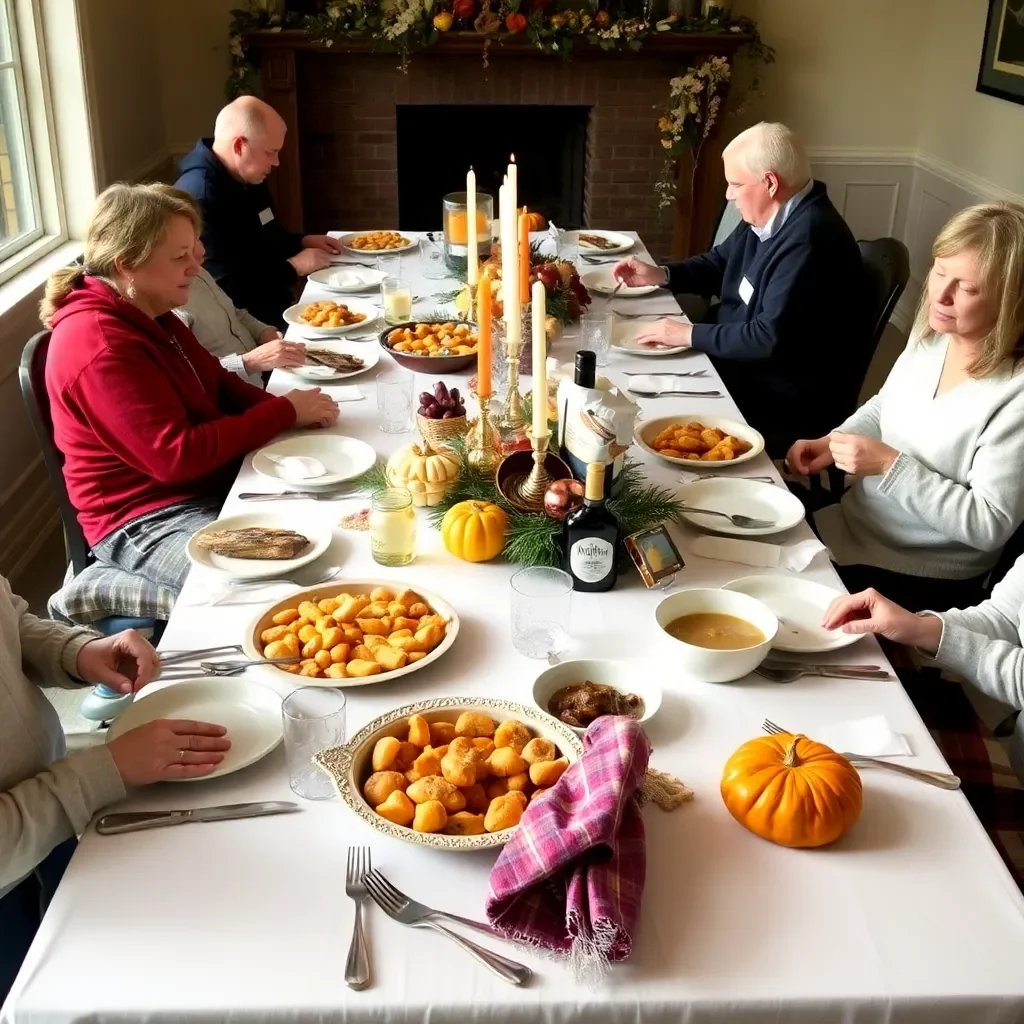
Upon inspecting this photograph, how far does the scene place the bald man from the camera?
3289 mm

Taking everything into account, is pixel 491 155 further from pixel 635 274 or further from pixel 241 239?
pixel 635 274

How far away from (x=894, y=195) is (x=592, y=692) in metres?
5.01

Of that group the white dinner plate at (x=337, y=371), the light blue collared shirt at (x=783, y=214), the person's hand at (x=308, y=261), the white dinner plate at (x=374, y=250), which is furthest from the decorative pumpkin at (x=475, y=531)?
the white dinner plate at (x=374, y=250)

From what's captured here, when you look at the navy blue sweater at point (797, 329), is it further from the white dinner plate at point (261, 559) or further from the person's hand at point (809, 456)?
the white dinner plate at point (261, 559)

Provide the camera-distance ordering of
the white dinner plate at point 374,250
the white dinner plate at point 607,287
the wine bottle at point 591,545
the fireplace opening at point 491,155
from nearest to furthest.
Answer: the wine bottle at point 591,545, the white dinner plate at point 607,287, the white dinner plate at point 374,250, the fireplace opening at point 491,155

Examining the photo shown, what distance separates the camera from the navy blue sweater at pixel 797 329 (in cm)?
265

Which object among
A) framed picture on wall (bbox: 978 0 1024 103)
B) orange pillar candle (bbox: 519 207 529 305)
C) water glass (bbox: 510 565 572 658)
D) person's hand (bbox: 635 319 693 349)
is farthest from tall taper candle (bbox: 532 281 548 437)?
framed picture on wall (bbox: 978 0 1024 103)

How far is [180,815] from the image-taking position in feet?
3.63

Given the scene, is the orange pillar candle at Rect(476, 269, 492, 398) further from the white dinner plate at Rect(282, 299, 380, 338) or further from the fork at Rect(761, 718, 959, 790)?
the white dinner plate at Rect(282, 299, 380, 338)

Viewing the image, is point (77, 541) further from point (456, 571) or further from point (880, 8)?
point (880, 8)

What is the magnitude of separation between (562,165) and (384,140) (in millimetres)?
1060

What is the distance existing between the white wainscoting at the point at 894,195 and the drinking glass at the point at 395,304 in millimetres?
3391

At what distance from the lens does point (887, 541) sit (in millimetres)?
2082

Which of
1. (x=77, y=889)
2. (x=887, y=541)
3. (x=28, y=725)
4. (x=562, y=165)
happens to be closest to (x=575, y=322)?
(x=887, y=541)
